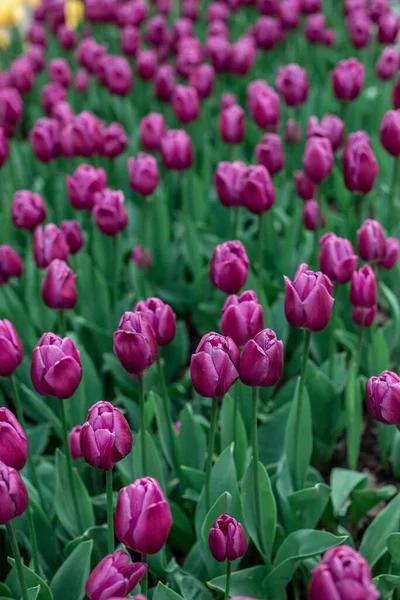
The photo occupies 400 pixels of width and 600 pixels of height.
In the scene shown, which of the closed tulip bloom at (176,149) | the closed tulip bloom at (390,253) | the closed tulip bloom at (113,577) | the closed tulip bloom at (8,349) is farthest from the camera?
the closed tulip bloom at (176,149)

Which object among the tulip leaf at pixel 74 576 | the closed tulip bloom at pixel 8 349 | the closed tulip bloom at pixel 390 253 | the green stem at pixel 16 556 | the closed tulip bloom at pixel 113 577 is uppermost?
the closed tulip bloom at pixel 8 349

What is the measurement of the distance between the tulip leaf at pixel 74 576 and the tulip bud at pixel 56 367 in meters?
0.32

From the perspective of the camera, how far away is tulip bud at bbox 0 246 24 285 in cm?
215

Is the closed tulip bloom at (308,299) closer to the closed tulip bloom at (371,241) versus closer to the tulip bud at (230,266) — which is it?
the tulip bud at (230,266)

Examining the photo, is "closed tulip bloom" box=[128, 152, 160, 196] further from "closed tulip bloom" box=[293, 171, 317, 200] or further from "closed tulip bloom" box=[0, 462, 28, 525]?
"closed tulip bloom" box=[0, 462, 28, 525]

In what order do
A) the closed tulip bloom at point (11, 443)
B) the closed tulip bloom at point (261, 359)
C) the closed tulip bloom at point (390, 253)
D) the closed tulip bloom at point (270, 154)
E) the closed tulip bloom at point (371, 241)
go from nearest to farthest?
the closed tulip bloom at point (11, 443) → the closed tulip bloom at point (261, 359) → the closed tulip bloom at point (371, 241) → the closed tulip bloom at point (390, 253) → the closed tulip bloom at point (270, 154)

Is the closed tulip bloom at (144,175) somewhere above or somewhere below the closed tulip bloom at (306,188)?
above

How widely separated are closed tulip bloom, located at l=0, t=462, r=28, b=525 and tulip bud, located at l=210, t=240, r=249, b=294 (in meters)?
0.71

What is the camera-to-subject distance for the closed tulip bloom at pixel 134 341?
1475 millimetres

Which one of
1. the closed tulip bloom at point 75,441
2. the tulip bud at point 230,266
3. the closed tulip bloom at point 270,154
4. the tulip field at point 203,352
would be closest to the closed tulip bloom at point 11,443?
the tulip field at point 203,352

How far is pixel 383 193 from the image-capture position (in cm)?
286

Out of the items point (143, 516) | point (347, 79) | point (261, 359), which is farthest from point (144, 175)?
point (143, 516)

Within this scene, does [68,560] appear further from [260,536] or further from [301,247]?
[301,247]

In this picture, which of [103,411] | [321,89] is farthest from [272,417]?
[321,89]
